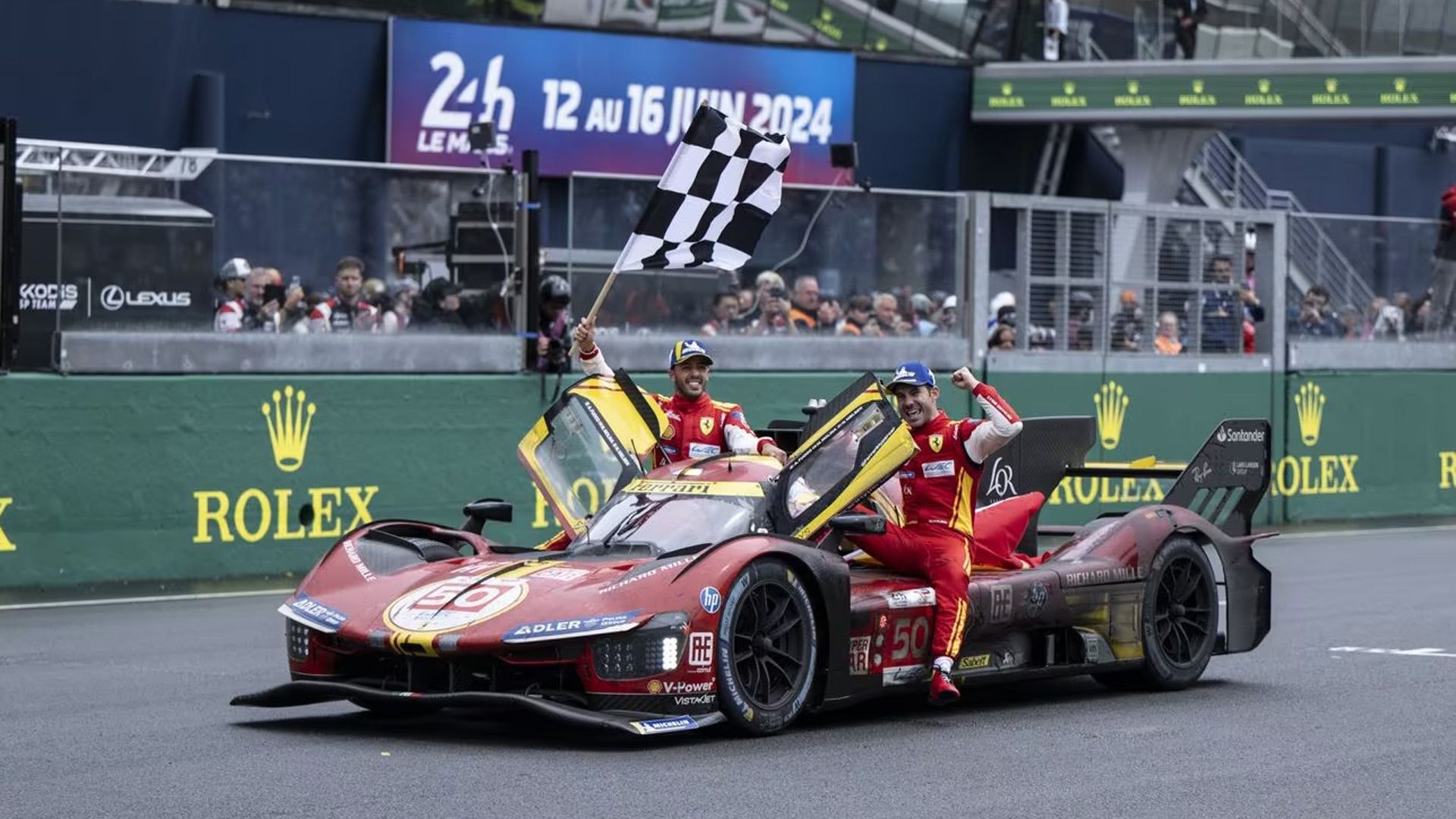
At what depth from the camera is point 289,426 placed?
1611 centimetres

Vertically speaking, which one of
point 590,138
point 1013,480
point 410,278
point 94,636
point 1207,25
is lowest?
point 94,636

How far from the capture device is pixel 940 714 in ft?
33.1

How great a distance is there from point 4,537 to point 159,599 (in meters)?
1.04

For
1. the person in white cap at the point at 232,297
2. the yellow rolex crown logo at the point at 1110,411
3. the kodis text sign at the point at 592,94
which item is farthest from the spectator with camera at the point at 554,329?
the kodis text sign at the point at 592,94

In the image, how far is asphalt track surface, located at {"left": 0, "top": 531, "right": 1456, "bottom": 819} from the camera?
25.3 feet

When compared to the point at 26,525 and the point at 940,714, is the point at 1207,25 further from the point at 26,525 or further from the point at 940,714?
the point at 940,714

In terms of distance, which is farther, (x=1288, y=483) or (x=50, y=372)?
(x=1288, y=483)

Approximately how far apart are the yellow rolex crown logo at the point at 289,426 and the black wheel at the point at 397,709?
6.38 m

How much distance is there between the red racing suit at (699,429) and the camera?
1177 centimetres

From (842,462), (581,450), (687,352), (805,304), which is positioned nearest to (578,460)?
(581,450)

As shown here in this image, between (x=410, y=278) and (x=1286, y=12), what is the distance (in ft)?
65.6

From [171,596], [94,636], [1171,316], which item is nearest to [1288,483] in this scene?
[1171,316]

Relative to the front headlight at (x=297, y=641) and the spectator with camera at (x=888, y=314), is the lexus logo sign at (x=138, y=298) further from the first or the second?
the front headlight at (x=297, y=641)

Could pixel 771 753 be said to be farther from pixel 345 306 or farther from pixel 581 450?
pixel 345 306
